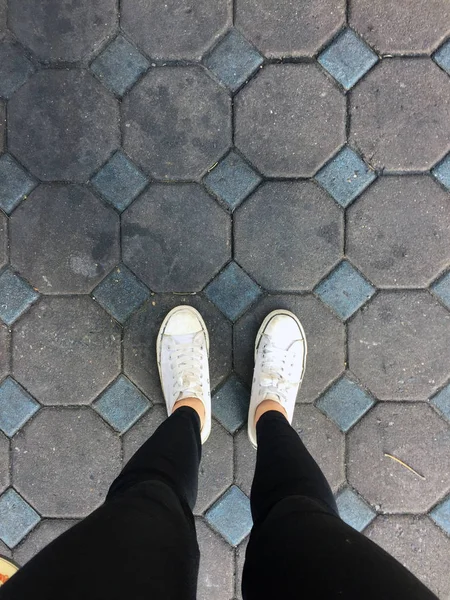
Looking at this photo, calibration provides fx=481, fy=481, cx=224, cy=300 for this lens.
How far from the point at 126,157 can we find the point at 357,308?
115cm

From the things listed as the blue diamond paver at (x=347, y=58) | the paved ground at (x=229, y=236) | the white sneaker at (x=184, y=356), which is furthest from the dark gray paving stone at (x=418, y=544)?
the blue diamond paver at (x=347, y=58)

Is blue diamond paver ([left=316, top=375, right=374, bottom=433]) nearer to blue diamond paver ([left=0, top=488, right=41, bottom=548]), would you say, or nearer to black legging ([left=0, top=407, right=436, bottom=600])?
black legging ([left=0, top=407, right=436, bottom=600])

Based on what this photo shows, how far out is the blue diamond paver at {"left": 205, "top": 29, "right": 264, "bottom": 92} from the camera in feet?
6.49

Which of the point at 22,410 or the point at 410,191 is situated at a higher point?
the point at 410,191

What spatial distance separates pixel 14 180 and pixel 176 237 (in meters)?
0.73

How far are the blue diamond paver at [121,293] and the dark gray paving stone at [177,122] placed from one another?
0.44 metres

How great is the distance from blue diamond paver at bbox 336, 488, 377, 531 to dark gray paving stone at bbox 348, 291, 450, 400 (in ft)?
1.43

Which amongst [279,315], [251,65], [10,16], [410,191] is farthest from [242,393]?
[10,16]

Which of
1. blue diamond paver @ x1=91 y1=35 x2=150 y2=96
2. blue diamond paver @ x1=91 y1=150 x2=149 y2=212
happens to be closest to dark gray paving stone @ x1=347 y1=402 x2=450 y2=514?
blue diamond paver @ x1=91 y1=150 x2=149 y2=212

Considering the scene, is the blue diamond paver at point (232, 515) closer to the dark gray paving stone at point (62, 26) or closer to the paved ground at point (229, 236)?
the paved ground at point (229, 236)

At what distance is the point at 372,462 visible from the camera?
1.99 m

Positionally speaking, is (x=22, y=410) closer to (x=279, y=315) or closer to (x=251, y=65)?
(x=279, y=315)

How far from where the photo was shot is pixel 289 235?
1991 mm

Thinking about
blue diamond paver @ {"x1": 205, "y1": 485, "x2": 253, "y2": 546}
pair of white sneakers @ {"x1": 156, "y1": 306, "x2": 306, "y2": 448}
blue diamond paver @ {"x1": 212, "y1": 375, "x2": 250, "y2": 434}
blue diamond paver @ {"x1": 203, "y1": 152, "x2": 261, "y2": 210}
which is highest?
blue diamond paver @ {"x1": 203, "y1": 152, "x2": 261, "y2": 210}
